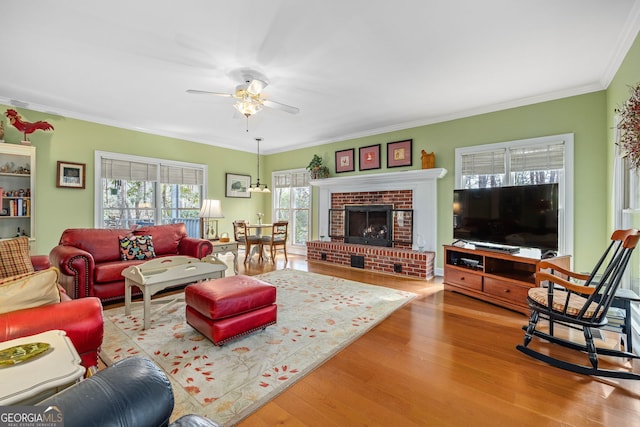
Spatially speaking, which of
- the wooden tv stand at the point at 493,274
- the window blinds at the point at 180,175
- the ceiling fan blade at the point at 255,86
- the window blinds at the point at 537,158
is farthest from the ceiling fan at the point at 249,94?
the window blinds at the point at 537,158

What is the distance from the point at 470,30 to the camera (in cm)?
245

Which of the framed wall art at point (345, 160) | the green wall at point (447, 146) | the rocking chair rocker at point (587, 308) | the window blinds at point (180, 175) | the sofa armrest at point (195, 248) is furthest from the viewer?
the framed wall art at point (345, 160)

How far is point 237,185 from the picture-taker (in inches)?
274

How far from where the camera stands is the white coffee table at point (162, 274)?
2629mm

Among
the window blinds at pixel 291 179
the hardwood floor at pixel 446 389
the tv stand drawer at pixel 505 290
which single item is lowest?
the hardwood floor at pixel 446 389

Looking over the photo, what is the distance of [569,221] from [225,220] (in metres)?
6.23

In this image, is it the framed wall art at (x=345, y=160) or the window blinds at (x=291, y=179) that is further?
the window blinds at (x=291, y=179)

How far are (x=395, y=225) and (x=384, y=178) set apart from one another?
90 centimetres

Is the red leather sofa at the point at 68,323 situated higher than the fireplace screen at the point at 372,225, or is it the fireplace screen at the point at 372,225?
the fireplace screen at the point at 372,225

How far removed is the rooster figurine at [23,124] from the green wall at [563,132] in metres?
5.79

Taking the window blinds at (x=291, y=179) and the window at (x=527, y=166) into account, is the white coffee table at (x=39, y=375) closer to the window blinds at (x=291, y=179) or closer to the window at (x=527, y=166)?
the window at (x=527, y=166)


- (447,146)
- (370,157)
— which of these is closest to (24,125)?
(370,157)

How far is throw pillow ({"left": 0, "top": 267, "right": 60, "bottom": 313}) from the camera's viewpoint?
1486mm

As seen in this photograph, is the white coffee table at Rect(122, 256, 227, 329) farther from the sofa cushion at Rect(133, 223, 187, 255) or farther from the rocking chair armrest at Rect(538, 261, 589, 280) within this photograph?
the rocking chair armrest at Rect(538, 261, 589, 280)
